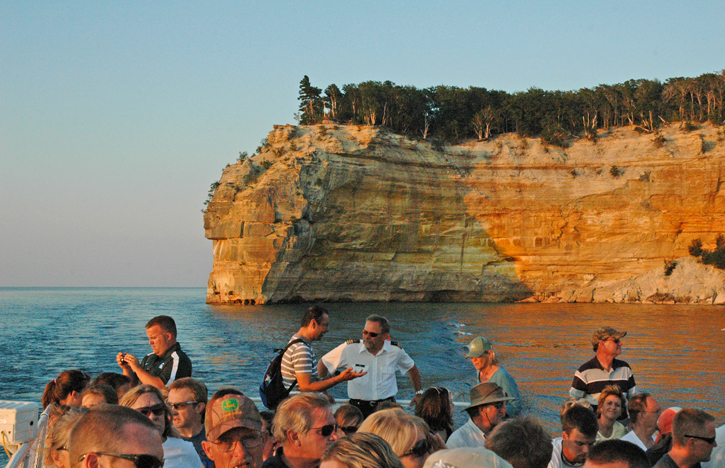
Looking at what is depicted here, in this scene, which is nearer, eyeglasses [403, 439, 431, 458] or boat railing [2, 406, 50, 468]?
eyeglasses [403, 439, 431, 458]

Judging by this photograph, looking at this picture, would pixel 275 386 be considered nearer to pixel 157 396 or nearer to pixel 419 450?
pixel 157 396

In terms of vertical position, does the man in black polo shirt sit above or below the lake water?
above

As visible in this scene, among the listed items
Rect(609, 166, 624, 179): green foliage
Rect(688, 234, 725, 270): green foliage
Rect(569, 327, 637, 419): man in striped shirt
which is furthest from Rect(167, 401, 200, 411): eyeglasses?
Rect(688, 234, 725, 270): green foliage

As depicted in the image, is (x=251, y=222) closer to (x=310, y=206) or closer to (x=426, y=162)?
(x=310, y=206)

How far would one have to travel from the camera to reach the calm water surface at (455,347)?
14023mm

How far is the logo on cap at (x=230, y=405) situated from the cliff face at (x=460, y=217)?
42928mm

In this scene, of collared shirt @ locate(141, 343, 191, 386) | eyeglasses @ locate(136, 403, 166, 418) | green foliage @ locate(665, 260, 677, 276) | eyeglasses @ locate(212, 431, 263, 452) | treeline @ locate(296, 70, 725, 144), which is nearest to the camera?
eyeglasses @ locate(212, 431, 263, 452)

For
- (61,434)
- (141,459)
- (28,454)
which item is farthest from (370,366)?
(141,459)

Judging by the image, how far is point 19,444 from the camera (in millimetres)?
3574

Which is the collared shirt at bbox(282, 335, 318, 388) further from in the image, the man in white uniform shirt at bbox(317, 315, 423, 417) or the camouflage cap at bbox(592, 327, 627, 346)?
the camouflage cap at bbox(592, 327, 627, 346)

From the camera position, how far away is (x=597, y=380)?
A: 5777mm

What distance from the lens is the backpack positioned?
512cm

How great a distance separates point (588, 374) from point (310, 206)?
42353mm

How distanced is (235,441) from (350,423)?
4.14 ft
